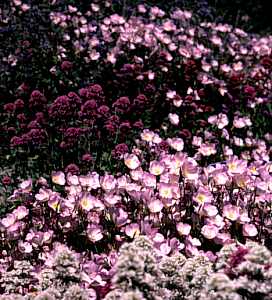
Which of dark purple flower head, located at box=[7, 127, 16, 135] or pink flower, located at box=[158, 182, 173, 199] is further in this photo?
dark purple flower head, located at box=[7, 127, 16, 135]

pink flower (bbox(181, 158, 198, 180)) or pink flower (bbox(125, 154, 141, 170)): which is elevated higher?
pink flower (bbox(125, 154, 141, 170))

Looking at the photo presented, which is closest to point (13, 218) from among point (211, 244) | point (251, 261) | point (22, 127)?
point (211, 244)

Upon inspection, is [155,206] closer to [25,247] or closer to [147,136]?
[25,247]

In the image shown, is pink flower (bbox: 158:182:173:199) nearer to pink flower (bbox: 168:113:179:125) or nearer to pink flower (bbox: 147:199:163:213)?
pink flower (bbox: 147:199:163:213)

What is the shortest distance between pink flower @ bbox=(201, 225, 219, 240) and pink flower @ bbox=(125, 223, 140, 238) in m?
0.34

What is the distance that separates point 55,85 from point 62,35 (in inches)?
31.4

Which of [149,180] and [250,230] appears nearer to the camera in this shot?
[250,230]

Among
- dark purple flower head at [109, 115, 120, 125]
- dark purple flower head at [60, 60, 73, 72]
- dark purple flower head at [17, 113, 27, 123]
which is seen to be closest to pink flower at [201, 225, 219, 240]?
dark purple flower head at [109, 115, 120, 125]

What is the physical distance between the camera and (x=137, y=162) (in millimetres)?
4562

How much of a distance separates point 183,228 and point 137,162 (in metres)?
0.77

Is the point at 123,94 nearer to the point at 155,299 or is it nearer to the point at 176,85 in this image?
the point at 176,85

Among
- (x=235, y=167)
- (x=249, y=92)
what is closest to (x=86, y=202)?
(x=235, y=167)

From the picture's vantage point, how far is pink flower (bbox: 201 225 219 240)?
386 centimetres

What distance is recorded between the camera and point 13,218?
13.4ft
